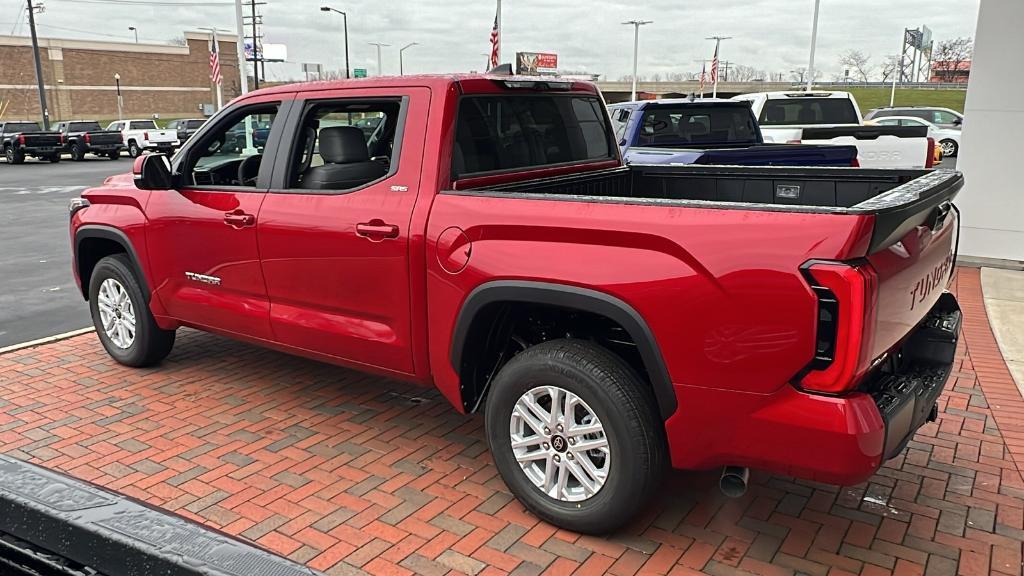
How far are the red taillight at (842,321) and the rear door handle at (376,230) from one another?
191 cm

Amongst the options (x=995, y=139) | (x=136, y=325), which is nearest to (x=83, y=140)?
(x=136, y=325)

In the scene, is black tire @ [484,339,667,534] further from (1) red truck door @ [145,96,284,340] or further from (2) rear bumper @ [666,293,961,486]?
(1) red truck door @ [145,96,284,340]

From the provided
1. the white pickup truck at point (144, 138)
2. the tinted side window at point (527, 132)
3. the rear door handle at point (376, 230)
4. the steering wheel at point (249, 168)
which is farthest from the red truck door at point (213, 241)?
the white pickup truck at point (144, 138)

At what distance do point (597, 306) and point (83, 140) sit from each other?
111 ft

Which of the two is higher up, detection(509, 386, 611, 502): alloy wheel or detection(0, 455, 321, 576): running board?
detection(0, 455, 321, 576): running board

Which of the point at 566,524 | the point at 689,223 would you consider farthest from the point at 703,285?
the point at 566,524

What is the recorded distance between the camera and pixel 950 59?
86.5m

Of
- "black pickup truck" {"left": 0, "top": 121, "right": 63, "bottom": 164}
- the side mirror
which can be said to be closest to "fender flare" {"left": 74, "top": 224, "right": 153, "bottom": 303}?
the side mirror

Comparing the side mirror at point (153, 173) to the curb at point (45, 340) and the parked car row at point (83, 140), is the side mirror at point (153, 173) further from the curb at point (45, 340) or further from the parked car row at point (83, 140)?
the parked car row at point (83, 140)

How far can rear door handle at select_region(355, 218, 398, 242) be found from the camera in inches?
146

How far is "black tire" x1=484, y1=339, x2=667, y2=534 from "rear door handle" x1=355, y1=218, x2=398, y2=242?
85 centimetres

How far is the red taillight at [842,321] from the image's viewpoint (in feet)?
8.16

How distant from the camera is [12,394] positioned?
506 centimetres

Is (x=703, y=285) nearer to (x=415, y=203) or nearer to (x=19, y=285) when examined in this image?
(x=415, y=203)
